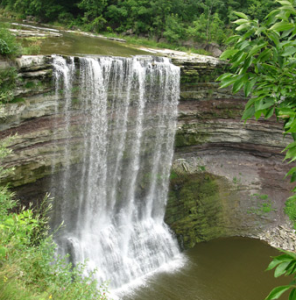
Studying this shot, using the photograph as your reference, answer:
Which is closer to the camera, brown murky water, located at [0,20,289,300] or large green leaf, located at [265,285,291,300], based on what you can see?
large green leaf, located at [265,285,291,300]

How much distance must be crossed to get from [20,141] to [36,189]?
2168 mm

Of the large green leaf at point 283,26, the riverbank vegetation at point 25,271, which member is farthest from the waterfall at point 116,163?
the large green leaf at point 283,26

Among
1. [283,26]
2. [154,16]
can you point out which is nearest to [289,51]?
[283,26]

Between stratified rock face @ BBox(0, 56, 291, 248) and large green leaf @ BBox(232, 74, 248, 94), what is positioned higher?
large green leaf @ BBox(232, 74, 248, 94)

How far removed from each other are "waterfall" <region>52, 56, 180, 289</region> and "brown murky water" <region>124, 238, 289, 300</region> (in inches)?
42.0

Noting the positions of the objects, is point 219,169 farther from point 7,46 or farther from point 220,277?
point 7,46

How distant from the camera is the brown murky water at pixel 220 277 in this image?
1180cm

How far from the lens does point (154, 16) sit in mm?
24062

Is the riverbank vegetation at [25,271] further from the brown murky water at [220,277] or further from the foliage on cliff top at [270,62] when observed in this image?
the brown murky water at [220,277]

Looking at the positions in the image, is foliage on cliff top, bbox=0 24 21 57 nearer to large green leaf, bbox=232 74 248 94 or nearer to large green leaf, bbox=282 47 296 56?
large green leaf, bbox=232 74 248 94

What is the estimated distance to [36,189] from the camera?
1183 cm

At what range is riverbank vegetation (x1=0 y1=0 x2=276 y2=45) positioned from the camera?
2262cm

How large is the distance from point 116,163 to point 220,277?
6.74 meters

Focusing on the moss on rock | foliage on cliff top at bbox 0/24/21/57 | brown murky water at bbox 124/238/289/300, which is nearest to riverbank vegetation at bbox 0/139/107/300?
foliage on cliff top at bbox 0/24/21/57
